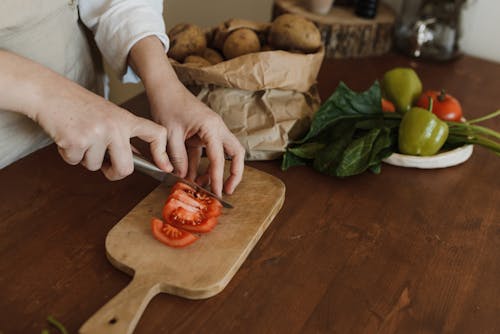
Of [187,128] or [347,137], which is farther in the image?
[347,137]

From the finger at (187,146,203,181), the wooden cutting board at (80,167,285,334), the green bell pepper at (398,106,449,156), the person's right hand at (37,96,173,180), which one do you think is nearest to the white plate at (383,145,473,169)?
the green bell pepper at (398,106,449,156)

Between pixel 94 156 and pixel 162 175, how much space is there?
0.42ft

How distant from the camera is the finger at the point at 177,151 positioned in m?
0.76

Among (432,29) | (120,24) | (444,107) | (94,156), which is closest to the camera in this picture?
(94,156)

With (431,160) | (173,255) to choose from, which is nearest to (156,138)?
(173,255)

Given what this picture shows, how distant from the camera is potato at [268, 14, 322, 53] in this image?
0.96 m

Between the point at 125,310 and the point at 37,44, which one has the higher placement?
the point at 37,44

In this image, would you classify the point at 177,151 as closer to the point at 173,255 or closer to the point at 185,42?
the point at 173,255

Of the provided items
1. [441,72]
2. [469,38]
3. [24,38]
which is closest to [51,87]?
[24,38]

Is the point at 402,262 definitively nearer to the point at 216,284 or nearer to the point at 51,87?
the point at 216,284

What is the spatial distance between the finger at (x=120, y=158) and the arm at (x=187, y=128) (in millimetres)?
93

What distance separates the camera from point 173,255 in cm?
66

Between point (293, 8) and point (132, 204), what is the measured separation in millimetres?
832

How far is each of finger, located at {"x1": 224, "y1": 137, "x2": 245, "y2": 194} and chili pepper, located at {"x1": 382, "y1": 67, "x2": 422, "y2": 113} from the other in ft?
1.34
